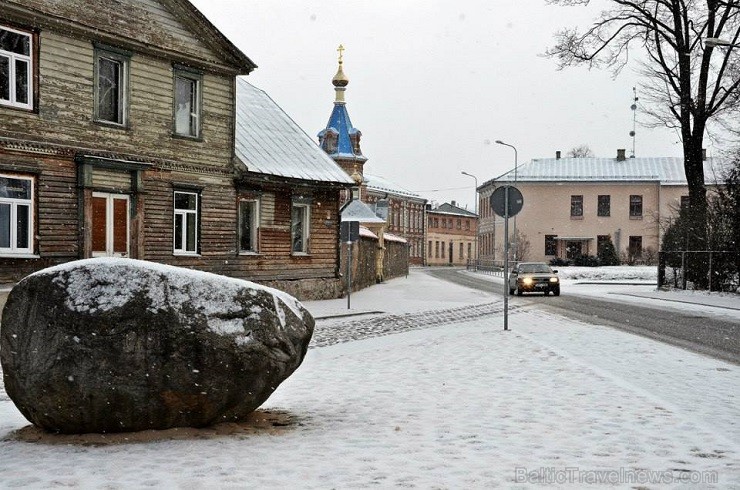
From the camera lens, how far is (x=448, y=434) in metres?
6.67

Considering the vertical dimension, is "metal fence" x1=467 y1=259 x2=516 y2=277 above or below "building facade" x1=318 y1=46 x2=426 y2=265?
below

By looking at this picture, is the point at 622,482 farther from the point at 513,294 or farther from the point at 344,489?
the point at 513,294

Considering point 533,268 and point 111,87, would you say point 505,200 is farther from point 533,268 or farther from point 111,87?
point 533,268

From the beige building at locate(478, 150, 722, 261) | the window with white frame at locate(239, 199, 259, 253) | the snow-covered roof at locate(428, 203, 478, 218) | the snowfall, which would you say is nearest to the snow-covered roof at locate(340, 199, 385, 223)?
the window with white frame at locate(239, 199, 259, 253)

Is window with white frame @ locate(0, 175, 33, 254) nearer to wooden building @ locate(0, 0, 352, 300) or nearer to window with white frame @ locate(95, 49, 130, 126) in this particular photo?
wooden building @ locate(0, 0, 352, 300)

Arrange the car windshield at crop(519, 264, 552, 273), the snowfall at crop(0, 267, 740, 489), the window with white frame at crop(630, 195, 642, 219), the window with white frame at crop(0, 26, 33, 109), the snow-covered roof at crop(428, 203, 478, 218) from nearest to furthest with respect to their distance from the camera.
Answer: the snowfall at crop(0, 267, 740, 489), the window with white frame at crop(0, 26, 33, 109), the car windshield at crop(519, 264, 552, 273), the window with white frame at crop(630, 195, 642, 219), the snow-covered roof at crop(428, 203, 478, 218)

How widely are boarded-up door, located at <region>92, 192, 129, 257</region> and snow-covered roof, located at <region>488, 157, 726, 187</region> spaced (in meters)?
56.2

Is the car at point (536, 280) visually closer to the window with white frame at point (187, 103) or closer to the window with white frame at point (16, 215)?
the window with white frame at point (187, 103)

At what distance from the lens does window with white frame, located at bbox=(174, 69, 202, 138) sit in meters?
21.7

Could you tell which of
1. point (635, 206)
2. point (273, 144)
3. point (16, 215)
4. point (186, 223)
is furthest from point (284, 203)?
point (635, 206)

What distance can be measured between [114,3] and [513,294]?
888 inches

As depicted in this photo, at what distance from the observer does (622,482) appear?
527 centimetres

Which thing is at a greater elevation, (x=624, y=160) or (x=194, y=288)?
(x=624, y=160)

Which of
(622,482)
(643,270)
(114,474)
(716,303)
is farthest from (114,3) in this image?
(643,270)
